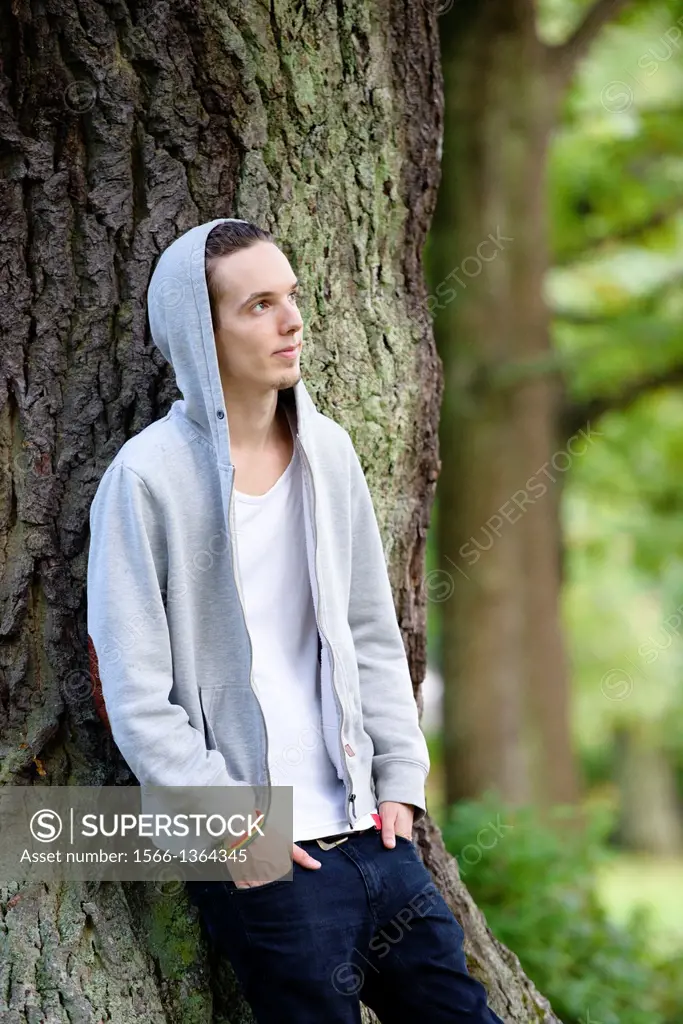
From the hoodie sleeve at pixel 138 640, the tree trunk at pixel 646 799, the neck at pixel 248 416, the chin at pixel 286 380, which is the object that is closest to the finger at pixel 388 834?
the hoodie sleeve at pixel 138 640

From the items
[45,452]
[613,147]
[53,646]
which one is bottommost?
[53,646]

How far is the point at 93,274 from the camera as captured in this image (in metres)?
3.15

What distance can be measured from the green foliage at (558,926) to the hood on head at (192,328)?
281cm

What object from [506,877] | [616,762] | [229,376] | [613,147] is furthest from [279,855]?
[616,762]

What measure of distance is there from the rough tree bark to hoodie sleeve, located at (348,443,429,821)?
4916 millimetres

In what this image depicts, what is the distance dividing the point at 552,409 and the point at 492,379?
895 mm

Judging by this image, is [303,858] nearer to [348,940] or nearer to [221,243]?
[348,940]

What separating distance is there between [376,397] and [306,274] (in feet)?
1.38

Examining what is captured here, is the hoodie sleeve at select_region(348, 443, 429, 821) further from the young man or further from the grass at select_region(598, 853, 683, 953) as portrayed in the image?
the grass at select_region(598, 853, 683, 953)

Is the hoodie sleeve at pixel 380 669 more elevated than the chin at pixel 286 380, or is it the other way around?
the chin at pixel 286 380

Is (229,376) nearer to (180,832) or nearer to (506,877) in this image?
(180,832)

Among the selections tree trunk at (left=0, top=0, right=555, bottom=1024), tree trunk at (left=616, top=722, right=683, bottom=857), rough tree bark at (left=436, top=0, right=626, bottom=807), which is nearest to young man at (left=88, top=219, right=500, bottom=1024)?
tree trunk at (left=0, top=0, right=555, bottom=1024)

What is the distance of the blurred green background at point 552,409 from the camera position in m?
5.04

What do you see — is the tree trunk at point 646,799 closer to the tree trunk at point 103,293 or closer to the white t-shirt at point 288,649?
the tree trunk at point 103,293
